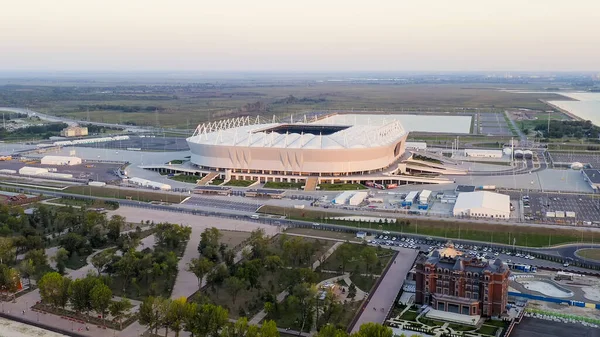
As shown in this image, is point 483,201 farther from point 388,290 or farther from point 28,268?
point 28,268

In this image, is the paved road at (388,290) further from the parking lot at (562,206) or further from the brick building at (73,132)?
the brick building at (73,132)

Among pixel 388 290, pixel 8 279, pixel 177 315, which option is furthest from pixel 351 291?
pixel 8 279

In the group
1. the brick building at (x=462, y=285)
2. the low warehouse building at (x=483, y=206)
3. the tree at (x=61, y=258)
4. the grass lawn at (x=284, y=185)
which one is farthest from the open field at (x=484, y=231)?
the tree at (x=61, y=258)

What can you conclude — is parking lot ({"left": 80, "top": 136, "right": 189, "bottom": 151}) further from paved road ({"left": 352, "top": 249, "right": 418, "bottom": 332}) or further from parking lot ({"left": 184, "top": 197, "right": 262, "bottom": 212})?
paved road ({"left": 352, "top": 249, "right": 418, "bottom": 332})

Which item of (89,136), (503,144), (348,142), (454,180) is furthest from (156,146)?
(503,144)

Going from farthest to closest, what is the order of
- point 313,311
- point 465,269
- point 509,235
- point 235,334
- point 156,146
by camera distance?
point 156,146
point 509,235
point 465,269
point 313,311
point 235,334

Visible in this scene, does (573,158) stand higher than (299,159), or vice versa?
(299,159)

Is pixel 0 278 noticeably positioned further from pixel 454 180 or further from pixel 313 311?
pixel 454 180
